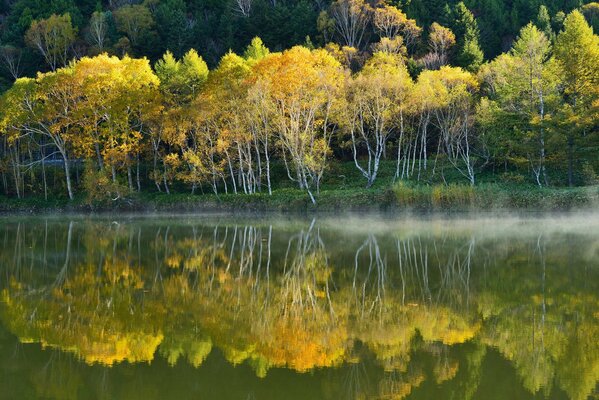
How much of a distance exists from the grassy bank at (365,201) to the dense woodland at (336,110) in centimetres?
135

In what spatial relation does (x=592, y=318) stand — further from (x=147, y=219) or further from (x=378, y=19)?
(x=378, y=19)

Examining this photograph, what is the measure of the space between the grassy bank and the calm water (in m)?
10.2

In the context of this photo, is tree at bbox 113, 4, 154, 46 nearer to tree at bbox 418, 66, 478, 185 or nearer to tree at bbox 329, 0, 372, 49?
tree at bbox 329, 0, 372, 49

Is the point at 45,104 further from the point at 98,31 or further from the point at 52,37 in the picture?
the point at 52,37

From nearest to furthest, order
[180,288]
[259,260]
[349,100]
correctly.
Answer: [180,288] < [259,260] < [349,100]

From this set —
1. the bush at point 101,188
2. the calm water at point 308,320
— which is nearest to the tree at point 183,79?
the bush at point 101,188

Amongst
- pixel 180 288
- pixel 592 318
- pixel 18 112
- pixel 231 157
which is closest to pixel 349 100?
pixel 231 157

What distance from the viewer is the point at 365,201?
37.9 m

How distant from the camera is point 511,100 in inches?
1582

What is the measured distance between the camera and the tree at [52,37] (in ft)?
230

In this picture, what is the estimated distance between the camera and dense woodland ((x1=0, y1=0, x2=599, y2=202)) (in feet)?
131

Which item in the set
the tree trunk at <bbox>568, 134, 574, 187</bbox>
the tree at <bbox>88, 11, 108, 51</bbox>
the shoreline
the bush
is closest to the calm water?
the shoreline

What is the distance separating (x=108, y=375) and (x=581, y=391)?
243 inches

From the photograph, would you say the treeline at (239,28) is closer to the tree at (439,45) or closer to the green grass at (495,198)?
the tree at (439,45)
